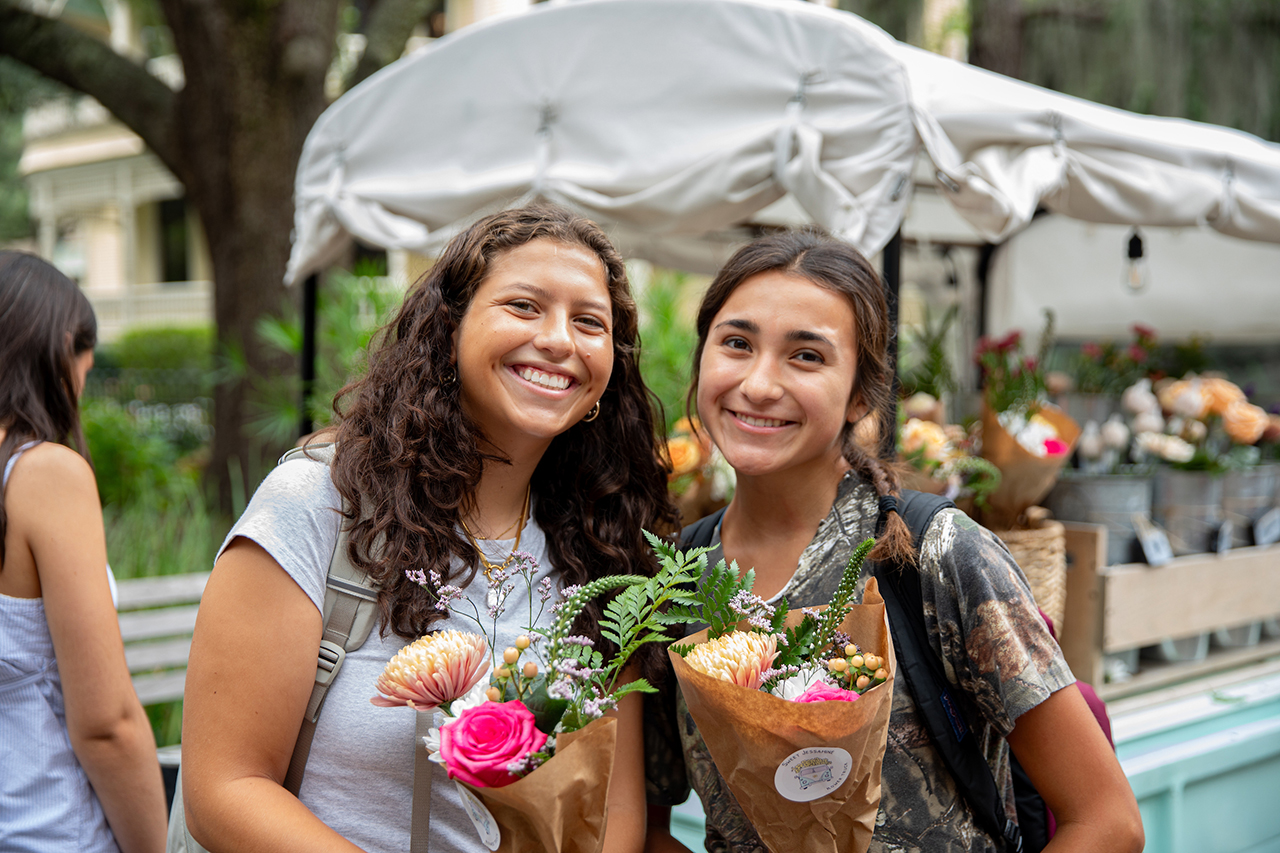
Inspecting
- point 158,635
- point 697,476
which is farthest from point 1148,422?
point 158,635

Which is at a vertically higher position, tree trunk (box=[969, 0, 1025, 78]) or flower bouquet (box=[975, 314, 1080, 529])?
tree trunk (box=[969, 0, 1025, 78])

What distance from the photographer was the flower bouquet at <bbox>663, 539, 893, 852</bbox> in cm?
119

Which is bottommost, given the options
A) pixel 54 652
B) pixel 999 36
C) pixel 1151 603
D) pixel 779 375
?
pixel 1151 603

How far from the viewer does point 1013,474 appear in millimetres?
3320

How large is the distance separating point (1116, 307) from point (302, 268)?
506 cm

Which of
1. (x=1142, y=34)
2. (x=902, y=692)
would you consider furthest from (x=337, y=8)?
(x=1142, y=34)

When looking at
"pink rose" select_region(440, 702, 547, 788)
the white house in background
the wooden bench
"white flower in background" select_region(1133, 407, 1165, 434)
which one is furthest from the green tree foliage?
the white house in background

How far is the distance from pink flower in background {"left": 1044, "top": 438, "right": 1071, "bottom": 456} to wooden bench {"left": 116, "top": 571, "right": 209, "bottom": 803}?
304cm

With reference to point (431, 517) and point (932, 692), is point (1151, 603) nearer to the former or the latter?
point (932, 692)

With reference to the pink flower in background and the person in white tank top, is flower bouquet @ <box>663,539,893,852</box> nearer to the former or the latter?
the person in white tank top

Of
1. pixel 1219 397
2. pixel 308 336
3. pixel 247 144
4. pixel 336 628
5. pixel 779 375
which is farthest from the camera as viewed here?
pixel 247 144

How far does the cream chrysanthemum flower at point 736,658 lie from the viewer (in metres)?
1.21

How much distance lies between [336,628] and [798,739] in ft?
2.26

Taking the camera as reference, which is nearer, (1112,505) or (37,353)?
(37,353)
